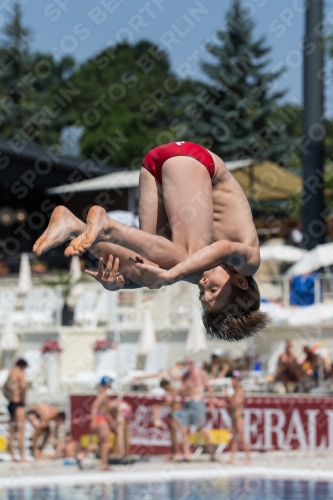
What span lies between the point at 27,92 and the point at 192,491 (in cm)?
3879

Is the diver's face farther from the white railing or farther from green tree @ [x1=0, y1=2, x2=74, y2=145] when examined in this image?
green tree @ [x1=0, y1=2, x2=74, y2=145]

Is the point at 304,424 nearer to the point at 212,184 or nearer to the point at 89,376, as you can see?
the point at 89,376

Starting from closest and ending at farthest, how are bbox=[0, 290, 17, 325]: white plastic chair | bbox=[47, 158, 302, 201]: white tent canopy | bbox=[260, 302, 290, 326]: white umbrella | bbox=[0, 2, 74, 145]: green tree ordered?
bbox=[260, 302, 290, 326]: white umbrella < bbox=[0, 290, 17, 325]: white plastic chair < bbox=[47, 158, 302, 201]: white tent canopy < bbox=[0, 2, 74, 145]: green tree

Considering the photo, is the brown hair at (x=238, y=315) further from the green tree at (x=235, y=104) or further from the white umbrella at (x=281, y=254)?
the green tree at (x=235, y=104)

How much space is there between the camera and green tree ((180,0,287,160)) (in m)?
38.1

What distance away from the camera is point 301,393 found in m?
16.4

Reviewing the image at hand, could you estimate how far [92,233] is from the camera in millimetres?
5668

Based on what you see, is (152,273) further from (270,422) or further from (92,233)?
(270,422)

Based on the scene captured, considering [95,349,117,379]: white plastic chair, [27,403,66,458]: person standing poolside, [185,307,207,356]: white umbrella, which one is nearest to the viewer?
[27,403,66,458]: person standing poolside

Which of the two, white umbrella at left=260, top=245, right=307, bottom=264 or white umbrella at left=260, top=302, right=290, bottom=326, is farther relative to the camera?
white umbrella at left=260, top=245, right=307, bottom=264

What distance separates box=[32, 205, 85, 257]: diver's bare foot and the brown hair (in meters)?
1.21

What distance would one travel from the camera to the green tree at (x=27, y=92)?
46750mm

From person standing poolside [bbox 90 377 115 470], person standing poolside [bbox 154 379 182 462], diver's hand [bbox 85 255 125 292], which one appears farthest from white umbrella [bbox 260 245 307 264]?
diver's hand [bbox 85 255 125 292]

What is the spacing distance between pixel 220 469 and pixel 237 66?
2822cm
